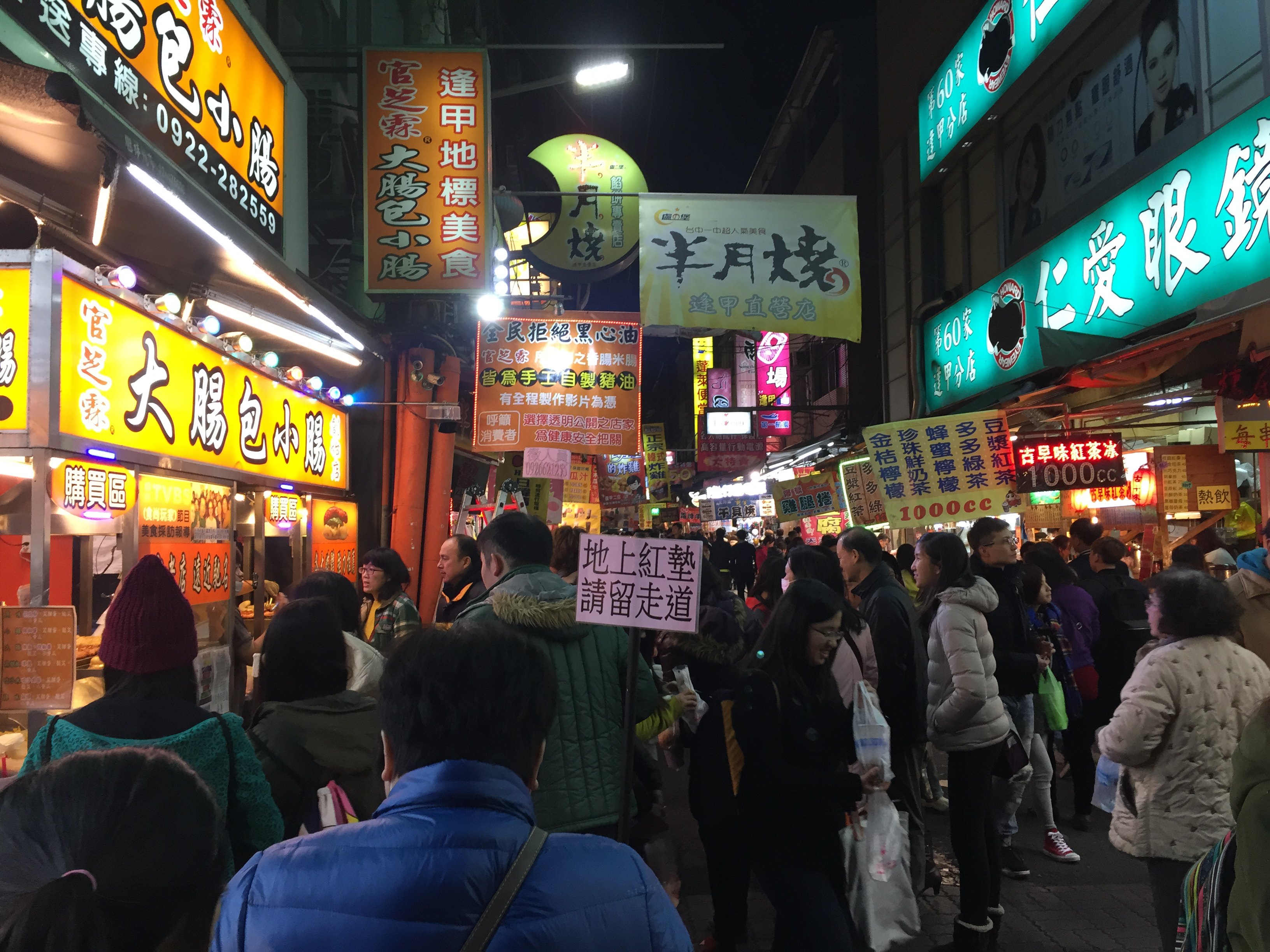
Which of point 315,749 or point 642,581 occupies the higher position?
point 642,581

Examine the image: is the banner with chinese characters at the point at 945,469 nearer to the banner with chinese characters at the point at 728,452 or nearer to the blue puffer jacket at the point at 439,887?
the blue puffer jacket at the point at 439,887

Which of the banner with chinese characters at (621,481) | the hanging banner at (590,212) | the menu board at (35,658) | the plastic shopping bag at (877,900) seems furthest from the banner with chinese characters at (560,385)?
the banner with chinese characters at (621,481)

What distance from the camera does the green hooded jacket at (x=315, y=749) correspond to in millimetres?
3246

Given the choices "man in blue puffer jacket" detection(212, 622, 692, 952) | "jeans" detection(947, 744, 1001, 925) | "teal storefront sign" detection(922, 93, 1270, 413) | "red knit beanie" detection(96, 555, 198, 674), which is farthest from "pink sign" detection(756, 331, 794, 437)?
"man in blue puffer jacket" detection(212, 622, 692, 952)

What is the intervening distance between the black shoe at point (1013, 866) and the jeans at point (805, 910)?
2.98 meters

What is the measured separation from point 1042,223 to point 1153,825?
10272 mm

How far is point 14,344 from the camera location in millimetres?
4359

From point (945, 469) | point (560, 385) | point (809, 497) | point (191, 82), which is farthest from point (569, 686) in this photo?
point (809, 497)

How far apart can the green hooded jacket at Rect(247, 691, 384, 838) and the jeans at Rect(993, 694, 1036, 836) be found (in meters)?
4.00

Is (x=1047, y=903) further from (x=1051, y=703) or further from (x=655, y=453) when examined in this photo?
(x=655, y=453)

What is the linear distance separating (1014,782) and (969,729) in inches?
52.4

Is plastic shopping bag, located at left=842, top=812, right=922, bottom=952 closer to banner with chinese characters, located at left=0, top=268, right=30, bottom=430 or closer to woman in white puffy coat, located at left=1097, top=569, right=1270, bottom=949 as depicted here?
woman in white puffy coat, located at left=1097, top=569, right=1270, bottom=949

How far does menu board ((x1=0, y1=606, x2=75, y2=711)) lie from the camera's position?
4285 mm

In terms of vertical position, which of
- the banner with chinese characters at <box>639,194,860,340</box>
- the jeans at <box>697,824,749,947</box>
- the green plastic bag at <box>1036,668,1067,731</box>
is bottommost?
the jeans at <box>697,824,749,947</box>
